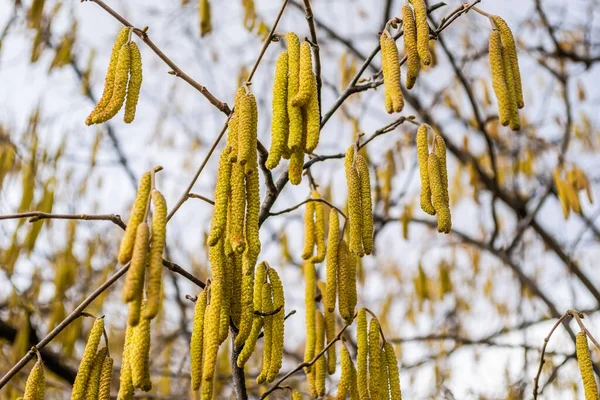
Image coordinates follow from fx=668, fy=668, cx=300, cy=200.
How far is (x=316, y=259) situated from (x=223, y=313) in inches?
18.4

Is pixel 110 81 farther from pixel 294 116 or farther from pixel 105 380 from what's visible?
pixel 105 380

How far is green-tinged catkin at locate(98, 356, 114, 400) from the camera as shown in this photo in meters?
1.08

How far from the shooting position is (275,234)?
3.86 metres

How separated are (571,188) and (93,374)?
6.63 feet

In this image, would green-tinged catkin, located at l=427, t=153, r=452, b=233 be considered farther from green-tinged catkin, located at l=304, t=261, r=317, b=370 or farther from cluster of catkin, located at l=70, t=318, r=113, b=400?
cluster of catkin, located at l=70, t=318, r=113, b=400

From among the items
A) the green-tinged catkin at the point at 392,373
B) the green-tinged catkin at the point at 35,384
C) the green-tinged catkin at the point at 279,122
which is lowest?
the green-tinged catkin at the point at 35,384

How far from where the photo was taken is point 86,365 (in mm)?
1084

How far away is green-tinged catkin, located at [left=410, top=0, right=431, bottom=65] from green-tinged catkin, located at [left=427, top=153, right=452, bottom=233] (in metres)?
0.19

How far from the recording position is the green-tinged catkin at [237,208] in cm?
100

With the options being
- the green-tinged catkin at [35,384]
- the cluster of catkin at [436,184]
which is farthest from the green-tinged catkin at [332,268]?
the green-tinged catkin at [35,384]

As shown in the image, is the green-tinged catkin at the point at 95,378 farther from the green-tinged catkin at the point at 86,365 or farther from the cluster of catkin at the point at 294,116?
the cluster of catkin at the point at 294,116

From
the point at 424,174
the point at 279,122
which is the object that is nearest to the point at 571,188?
the point at 424,174

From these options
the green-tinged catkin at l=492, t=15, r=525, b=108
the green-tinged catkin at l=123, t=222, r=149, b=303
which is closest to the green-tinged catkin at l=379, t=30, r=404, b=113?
the green-tinged catkin at l=492, t=15, r=525, b=108

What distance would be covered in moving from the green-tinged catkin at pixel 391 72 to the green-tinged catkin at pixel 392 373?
0.46m
